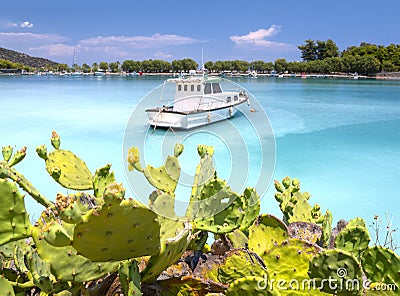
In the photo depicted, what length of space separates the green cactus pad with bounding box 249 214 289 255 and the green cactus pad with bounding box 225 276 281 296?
1.95 feet

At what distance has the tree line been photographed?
60219 millimetres

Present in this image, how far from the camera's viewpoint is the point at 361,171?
8625mm

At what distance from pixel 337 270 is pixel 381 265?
0.36 metres

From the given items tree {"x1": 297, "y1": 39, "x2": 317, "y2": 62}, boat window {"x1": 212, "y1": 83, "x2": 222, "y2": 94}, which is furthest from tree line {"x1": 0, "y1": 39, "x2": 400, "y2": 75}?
boat window {"x1": 212, "y1": 83, "x2": 222, "y2": 94}

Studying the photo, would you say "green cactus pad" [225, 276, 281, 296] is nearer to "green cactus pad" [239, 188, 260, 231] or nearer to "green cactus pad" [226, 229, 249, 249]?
"green cactus pad" [239, 188, 260, 231]

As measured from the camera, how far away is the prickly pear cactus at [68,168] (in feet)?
6.20

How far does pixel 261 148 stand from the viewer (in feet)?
4.43

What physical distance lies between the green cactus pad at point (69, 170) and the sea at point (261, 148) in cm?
27

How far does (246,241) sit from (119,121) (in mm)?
14505

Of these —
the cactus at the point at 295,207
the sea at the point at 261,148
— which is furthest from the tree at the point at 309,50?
the cactus at the point at 295,207

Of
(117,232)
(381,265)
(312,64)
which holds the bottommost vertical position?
(381,265)

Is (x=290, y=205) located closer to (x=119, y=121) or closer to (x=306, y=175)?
(x=306, y=175)

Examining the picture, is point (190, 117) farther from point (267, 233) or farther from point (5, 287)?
point (5, 287)

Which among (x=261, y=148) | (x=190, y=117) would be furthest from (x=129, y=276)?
(x=190, y=117)
